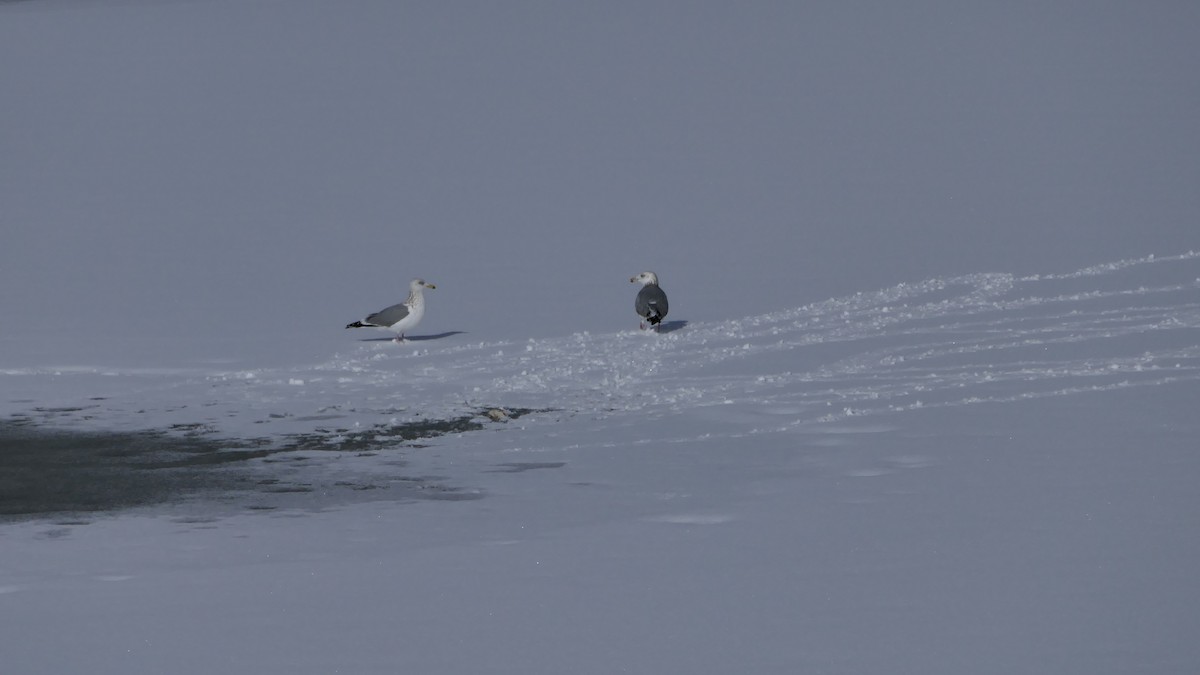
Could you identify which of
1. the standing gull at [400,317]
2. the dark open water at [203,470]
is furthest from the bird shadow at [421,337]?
the dark open water at [203,470]

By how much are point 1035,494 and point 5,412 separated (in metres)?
9.05

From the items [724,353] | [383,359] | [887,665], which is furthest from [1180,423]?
[383,359]

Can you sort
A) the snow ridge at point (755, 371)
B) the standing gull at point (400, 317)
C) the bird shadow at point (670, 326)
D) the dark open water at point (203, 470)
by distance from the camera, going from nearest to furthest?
the dark open water at point (203, 470)
the snow ridge at point (755, 371)
the standing gull at point (400, 317)
the bird shadow at point (670, 326)

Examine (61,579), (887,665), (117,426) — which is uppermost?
(117,426)

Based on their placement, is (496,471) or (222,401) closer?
(496,471)

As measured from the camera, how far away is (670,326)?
19266mm

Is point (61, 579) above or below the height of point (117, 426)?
below

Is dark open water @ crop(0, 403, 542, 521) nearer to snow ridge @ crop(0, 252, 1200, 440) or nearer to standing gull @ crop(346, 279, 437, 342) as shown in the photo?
snow ridge @ crop(0, 252, 1200, 440)

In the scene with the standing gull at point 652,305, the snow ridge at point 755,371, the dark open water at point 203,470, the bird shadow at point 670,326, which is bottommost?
the dark open water at point 203,470

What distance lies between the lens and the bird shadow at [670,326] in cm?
1897

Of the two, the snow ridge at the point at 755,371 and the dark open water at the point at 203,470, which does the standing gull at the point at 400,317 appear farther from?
the dark open water at the point at 203,470

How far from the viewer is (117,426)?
14164mm

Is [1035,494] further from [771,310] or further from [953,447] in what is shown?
[771,310]

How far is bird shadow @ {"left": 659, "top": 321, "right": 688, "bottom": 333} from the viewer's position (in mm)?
18966
